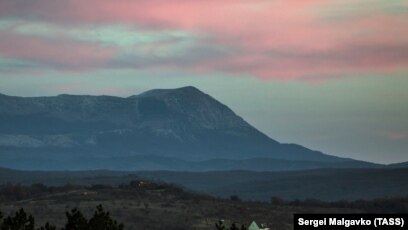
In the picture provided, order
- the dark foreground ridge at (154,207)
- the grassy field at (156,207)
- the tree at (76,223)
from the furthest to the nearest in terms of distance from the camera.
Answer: the grassy field at (156,207) < the dark foreground ridge at (154,207) < the tree at (76,223)

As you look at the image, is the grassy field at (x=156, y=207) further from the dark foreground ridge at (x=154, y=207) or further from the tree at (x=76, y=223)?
the tree at (x=76, y=223)

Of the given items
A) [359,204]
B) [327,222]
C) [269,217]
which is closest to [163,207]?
[269,217]

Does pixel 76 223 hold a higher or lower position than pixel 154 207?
higher

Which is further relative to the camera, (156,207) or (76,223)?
(156,207)

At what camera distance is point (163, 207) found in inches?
4653

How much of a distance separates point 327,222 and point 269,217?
8138 cm

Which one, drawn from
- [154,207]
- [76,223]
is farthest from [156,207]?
[76,223]

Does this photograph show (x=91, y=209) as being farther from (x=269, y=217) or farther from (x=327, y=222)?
(x=327, y=222)

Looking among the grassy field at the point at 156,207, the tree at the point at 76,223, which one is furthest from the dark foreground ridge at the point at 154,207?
the tree at the point at 76,223

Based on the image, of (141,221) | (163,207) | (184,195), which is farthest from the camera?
(184,195)

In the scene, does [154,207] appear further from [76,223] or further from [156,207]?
[76,223]

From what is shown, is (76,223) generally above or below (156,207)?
above

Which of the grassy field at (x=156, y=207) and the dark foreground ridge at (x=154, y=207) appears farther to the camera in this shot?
the grassy field at (x=156, y=207)

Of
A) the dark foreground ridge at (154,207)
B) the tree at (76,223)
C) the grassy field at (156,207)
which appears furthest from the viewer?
the grassy field at (156,207)
